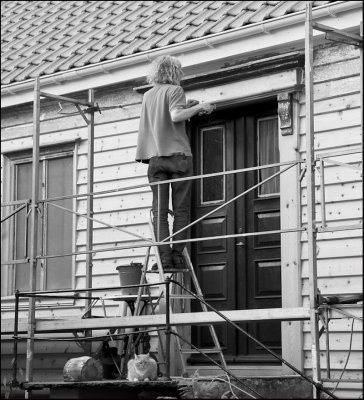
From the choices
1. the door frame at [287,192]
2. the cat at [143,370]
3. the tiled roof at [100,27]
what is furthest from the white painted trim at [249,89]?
the cat at [143,370]

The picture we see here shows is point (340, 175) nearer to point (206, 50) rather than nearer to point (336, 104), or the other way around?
point (336, 104)

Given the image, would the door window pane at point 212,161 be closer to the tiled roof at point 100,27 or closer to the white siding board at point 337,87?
the tiled roof at point 100,27

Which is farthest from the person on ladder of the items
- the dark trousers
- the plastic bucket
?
the plastic bucket

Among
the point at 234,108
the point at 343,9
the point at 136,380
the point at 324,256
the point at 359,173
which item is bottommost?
the point at 136,380

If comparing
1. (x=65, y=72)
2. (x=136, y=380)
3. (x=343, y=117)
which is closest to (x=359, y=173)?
(x=343, y=117)

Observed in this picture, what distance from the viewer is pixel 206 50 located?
37.1 feet

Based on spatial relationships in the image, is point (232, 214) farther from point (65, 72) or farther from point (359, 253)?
point (65, 72)

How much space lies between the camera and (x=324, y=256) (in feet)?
33.8

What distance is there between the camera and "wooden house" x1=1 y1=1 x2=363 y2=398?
10336 mm

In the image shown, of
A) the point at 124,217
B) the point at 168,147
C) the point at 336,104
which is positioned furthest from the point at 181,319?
the point at 124,217

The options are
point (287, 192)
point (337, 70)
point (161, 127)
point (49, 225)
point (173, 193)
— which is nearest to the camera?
point (173, 193)

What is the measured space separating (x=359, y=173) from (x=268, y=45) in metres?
1.63

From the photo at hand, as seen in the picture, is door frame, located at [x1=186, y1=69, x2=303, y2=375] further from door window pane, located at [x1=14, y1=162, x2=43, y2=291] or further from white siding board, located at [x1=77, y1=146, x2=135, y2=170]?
door window pane, located at [x1=14, y1=162, x2=43, y2=291]

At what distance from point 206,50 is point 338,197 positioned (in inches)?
86.2
